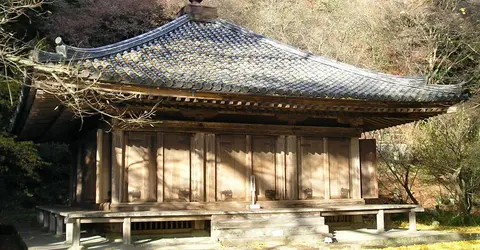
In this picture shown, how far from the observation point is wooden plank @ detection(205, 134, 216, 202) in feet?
35.9

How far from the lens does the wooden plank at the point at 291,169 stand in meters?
11.6

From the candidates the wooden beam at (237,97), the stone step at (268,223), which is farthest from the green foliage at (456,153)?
the stone step at (268,223)

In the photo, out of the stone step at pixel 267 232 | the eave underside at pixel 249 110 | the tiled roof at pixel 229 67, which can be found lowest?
the stone step at pixel 267 232

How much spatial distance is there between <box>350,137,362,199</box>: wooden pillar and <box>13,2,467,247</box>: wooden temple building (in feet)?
0.08

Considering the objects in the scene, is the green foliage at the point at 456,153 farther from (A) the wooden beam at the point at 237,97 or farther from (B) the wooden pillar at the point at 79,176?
(B) the wooden pillar at the point at 79,176

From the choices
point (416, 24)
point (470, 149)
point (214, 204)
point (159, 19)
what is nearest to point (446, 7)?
point (416, 24)

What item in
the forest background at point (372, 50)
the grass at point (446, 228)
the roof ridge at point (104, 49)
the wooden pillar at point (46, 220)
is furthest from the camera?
the forest background at point (372, 50)

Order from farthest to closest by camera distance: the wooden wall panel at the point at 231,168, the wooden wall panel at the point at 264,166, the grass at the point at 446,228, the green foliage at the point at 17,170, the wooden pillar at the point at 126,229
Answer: the green foliage at the point at 17,170, the grass at the point at 446,228, the wooden wall panel at the point at 264,166, the wooden wall panel at the point at 231,168, the wooden pillar at the point at 126,229

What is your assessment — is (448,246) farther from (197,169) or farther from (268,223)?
(197,169)

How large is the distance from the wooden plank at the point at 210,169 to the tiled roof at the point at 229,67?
A: 1.54m

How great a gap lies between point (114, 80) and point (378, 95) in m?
5.76

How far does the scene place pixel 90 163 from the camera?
12.6 meters

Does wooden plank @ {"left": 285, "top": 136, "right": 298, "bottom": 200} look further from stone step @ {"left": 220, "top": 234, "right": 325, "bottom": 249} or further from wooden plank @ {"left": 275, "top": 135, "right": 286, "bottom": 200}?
stone step @ {"left": 220, "top": 234, "right": 325, "bottom": 249}

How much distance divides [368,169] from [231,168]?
3.85m
